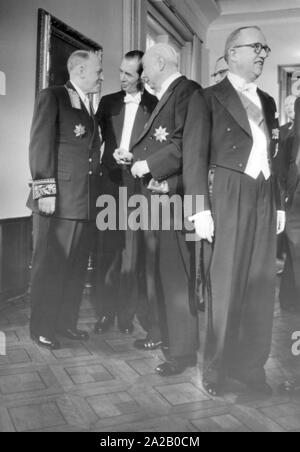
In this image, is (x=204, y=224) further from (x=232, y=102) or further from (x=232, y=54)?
(x=232, y=54)

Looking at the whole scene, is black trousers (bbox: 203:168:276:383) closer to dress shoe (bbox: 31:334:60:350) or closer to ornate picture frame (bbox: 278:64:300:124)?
dress shoe (bbox: 31:334:60:350)

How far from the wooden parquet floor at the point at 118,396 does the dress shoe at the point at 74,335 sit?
0.05 metres

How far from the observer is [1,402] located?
183 centimetres

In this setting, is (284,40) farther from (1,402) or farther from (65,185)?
(1,402)

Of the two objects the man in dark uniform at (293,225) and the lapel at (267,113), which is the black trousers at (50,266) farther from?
the man in dark uniform at (293,225)

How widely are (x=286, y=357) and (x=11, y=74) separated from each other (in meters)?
2.33

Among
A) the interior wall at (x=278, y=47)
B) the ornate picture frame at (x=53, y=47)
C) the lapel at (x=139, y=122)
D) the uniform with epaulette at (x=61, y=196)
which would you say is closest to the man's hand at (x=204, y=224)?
the uniform with epaulette at (x=61, y=196)

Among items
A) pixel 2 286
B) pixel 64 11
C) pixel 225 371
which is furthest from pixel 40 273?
pixel 64 11

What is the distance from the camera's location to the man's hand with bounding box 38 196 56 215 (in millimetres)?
2406

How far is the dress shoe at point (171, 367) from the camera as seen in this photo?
7.04 ft

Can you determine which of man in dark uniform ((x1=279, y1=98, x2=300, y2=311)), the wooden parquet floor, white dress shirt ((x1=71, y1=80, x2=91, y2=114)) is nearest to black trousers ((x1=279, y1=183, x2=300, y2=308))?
man in dark uniform ((x1=279, y1=98, x2=300, y2=311))

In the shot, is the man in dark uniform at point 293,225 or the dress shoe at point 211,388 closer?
the dress shoe at point 211,388

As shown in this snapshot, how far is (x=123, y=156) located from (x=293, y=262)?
53.9 inches

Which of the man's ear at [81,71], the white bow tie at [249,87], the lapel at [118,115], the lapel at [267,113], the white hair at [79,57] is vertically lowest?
the lapel at [267,113]
